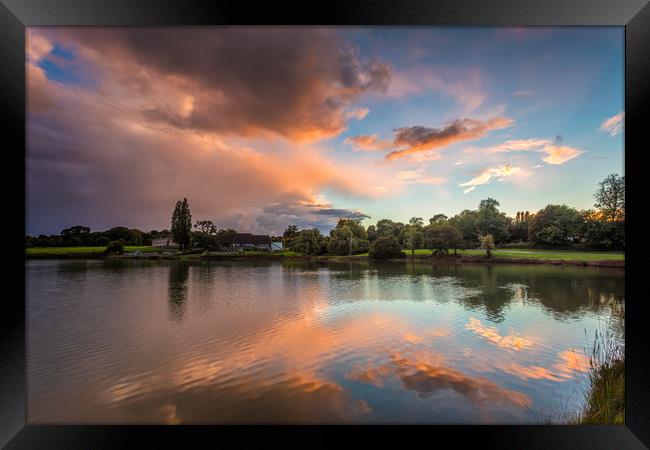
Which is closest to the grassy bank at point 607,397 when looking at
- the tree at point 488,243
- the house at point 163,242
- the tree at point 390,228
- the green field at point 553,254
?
the green field at point 553,254

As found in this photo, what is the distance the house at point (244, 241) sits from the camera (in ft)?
74.8

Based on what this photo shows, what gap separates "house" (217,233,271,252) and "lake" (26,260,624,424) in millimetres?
11903

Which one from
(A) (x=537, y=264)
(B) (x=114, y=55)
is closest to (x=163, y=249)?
(B) (x=114, y=55)

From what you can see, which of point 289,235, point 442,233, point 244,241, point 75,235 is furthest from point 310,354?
point 289,235

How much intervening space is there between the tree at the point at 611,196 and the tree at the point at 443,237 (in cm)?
779

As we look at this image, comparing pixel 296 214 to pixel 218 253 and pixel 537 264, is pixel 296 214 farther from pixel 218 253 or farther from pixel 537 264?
pixel 537 264

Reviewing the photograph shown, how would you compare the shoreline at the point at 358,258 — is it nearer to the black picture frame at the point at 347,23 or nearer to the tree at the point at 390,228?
the tree at the point at 390,228

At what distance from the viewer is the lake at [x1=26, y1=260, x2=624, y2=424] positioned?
3508 mm

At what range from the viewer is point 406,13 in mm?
2475

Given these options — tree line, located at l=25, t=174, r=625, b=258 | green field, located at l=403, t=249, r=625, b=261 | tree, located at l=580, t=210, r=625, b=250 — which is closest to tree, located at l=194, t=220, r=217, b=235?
tree line, located at l=25, t=174, r=625, b=258

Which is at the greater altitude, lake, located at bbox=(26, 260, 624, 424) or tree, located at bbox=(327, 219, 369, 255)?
tree, located at bbox=(327, 219, 369, 255)

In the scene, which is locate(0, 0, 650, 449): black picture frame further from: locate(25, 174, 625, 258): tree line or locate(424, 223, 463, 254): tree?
locate(424, 223, 463, 254): tree

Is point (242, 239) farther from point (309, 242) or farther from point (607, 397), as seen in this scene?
point (607, 397)

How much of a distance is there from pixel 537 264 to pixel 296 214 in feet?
52.0
